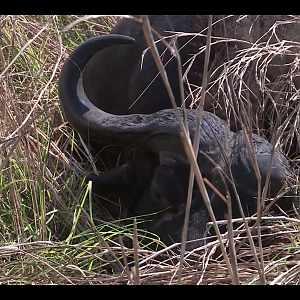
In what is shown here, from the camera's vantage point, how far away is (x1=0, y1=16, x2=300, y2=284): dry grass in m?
1.87

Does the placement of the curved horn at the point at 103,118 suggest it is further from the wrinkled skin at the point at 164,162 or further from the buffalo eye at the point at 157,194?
the buffalo eye at the point at 157,194

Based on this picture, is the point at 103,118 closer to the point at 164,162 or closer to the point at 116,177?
the point at 116,177

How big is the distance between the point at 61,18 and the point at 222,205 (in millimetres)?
2381

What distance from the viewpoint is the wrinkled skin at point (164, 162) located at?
2275 mm

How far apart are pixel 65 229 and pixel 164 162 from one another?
0.47 m

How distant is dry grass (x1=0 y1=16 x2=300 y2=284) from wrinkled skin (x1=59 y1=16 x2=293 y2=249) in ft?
0.27

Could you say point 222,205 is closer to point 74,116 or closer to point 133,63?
point 74,116

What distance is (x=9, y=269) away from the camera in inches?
82.6

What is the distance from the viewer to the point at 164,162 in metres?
2.38

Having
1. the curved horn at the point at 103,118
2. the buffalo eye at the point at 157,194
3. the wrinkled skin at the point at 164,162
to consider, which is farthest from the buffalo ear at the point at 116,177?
the buffalo eye at the point at 157,194

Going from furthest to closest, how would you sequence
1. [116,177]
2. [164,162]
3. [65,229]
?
[116,177]
[65,229]
[164,162]

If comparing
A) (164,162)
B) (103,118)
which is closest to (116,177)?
(103,118)
